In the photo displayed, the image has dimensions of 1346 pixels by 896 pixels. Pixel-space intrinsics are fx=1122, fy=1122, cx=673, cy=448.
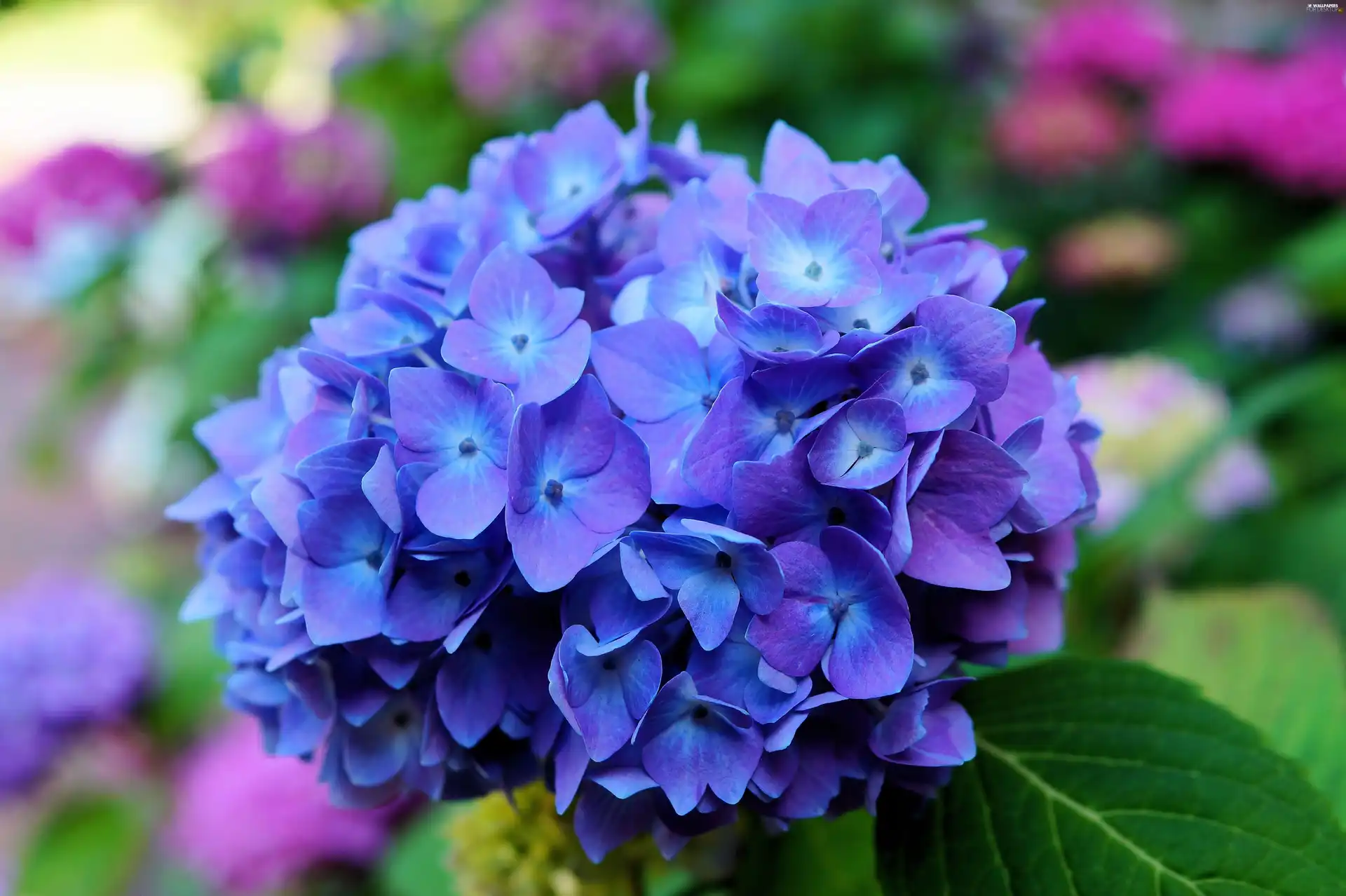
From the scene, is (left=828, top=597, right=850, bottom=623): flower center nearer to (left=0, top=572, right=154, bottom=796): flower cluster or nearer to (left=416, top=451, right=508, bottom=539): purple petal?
(left=416, top=451, right=508, bottom=539): purple petal

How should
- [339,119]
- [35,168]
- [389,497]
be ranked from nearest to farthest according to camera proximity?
[389,497], [339,119], [35,168]

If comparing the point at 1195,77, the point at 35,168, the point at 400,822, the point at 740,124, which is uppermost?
the point at 1195,77

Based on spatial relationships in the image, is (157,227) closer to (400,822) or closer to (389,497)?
(400,822)

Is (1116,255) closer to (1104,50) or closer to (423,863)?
(1104,50)

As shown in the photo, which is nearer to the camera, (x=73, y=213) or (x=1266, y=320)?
(x=1266, y=320)

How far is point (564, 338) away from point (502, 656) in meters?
0.11

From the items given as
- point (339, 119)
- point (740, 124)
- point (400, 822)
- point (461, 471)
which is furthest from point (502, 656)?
point (740, 124)

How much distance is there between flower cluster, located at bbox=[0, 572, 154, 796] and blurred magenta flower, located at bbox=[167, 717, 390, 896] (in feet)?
0.67

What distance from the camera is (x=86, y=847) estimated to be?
4.11 feet

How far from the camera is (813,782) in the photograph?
1.17 feet

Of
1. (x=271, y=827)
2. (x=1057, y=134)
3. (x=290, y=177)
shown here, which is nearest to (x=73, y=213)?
(x=290, y=177)

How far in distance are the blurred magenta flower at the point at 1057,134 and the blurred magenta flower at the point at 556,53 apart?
548mm

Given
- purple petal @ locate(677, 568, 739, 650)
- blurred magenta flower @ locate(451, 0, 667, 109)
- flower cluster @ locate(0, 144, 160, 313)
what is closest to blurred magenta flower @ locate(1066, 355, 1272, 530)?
purple petal @ locate(677, 568, 739, 650)

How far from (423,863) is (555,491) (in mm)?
554
